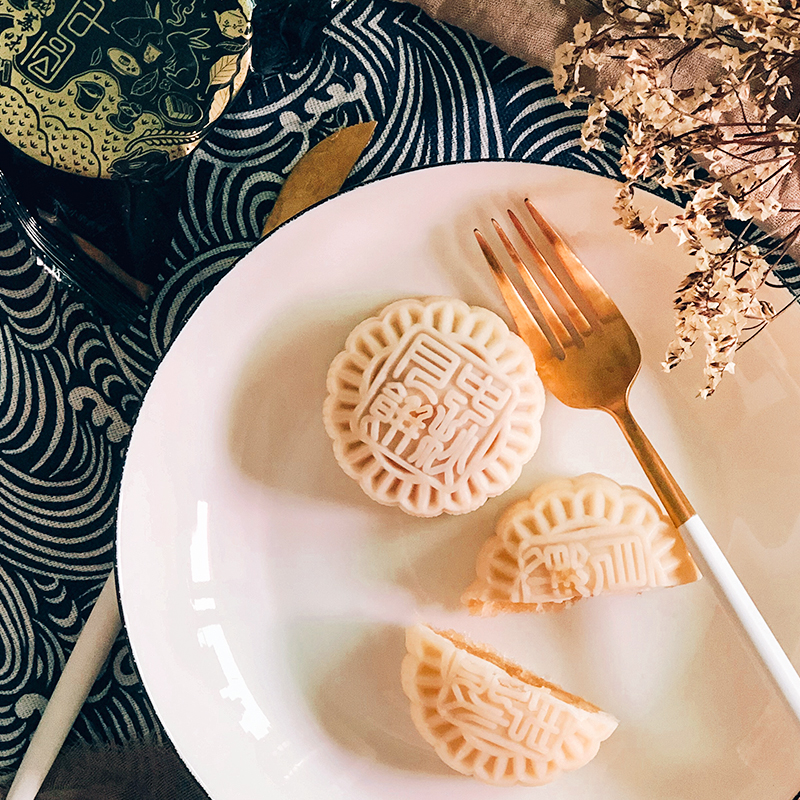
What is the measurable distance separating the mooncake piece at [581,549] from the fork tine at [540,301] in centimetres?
17

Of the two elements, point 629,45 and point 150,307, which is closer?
point 629,45

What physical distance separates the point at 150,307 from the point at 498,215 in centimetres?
43

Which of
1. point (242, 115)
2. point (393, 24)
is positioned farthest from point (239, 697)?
point (393, 24)

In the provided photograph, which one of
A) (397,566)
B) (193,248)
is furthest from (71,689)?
(193,248)

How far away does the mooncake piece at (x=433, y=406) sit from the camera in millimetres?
864

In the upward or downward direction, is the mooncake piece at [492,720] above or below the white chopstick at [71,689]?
above

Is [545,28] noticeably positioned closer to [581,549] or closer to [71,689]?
[581,549]

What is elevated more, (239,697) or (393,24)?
(393,24)

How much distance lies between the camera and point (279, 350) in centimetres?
91

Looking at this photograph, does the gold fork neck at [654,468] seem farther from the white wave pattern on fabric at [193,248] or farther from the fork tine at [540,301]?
the white wave pattern on fabric at [193,248]

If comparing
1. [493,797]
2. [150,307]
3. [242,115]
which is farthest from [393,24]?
[493,797]

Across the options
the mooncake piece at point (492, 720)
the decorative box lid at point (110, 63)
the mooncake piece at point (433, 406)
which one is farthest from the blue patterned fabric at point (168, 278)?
the mooncake piece at point (492, 720)

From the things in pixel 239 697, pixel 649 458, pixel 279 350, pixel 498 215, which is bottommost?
pixel 239 697

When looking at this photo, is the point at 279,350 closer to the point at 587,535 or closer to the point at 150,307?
the point at 150,307
